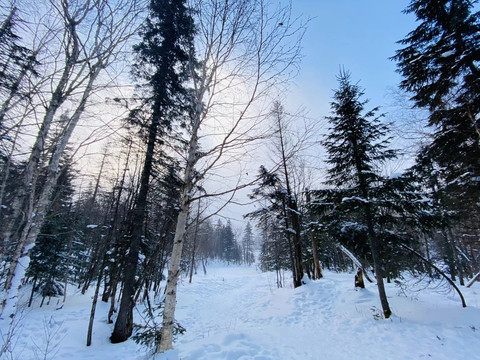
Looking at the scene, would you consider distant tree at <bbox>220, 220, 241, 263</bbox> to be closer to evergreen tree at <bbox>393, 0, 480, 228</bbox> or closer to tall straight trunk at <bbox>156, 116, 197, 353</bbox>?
evergreen tree at <bbox>393, 0, 480, 228</bbox>

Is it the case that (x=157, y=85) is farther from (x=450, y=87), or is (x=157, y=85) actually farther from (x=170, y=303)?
(x=450, y=87)

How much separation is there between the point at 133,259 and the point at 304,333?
19.6ft

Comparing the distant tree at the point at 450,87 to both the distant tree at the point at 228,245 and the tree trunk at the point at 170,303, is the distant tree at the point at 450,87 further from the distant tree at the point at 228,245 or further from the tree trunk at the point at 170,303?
the distant tree at the point at 228,245

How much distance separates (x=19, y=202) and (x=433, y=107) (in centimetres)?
1125

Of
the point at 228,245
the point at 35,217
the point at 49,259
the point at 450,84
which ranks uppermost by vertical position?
the point at 450,84

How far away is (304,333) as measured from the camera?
5734mm

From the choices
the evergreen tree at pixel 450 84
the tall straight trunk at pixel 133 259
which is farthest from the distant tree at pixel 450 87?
the tall straight trunk at pixel 133 259

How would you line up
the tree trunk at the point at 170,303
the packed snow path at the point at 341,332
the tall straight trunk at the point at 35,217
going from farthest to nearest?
the packed snow path at the point at 341,332 < the tall straight trunk at the point at 35,217 < the tree trunk at the point at 170,303

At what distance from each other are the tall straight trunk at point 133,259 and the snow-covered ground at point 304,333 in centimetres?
44

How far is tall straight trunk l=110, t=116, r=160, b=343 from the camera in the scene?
20.7 feet

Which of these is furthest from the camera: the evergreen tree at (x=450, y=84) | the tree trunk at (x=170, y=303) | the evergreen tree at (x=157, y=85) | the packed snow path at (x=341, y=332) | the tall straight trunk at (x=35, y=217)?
the evergreen tree at (x=157, y=85)

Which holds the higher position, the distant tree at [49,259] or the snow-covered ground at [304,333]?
the distant tree at [49,259]

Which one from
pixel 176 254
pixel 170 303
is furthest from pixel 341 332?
pixel 176 254

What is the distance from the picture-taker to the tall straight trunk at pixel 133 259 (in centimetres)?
630
